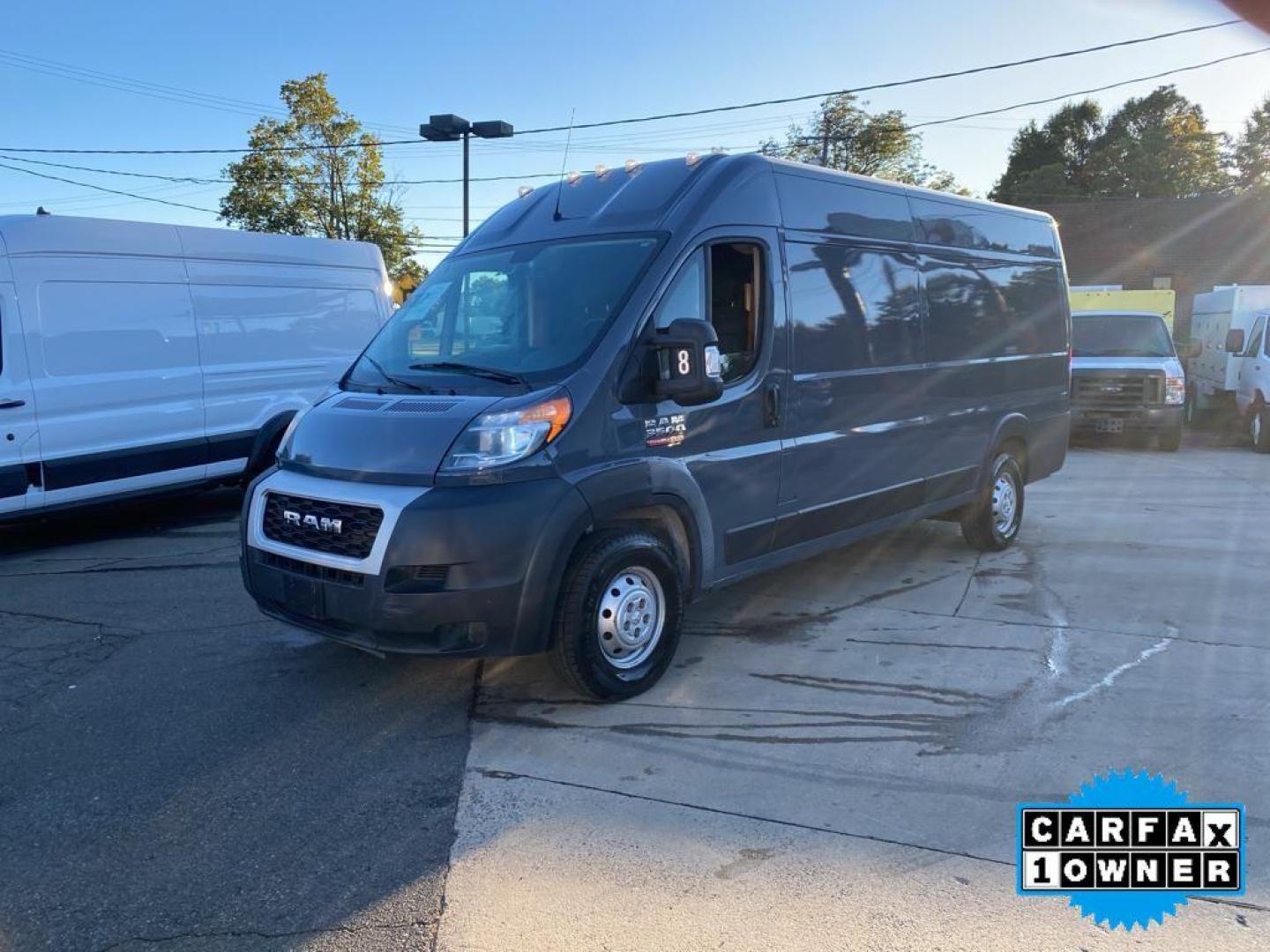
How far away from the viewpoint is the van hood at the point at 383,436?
4090 millimetres

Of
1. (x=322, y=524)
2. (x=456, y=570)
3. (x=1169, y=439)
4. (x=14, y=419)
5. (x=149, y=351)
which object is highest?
(x=149, y=351)

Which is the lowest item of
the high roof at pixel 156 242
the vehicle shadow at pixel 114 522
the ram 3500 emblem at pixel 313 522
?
the vehicle shadow at pixel 114 522

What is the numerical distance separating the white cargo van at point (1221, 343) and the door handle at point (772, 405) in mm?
12935

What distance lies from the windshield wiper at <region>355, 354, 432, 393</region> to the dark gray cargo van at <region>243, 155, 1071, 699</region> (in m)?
0.02

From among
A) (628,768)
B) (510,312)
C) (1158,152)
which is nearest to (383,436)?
(510,312)

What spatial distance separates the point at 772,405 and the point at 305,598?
8.21 feet

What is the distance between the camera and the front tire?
4230 mm

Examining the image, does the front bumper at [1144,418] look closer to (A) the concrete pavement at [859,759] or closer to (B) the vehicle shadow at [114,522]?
(A) the concrete pavement at [859,759]

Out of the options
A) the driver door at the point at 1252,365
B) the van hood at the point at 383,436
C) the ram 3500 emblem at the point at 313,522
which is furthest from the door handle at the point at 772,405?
the driver door at the point at 1252,365

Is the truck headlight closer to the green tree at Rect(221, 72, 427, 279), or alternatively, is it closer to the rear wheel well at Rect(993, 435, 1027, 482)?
the rear wheel well at Rect(993, 435, 1027, 482)

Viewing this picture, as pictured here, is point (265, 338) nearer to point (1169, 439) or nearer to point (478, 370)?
point (478, 370)

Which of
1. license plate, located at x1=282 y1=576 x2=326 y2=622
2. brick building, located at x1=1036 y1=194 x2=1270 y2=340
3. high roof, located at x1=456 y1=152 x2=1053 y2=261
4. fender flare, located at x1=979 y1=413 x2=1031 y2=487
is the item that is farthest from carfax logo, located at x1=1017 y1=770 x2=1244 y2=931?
brick building, located at x1=1036 y1=194 x2=1270 y2=340

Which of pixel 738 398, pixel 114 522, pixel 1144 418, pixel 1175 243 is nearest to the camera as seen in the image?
pixel 738 398

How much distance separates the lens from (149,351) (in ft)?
27.6
